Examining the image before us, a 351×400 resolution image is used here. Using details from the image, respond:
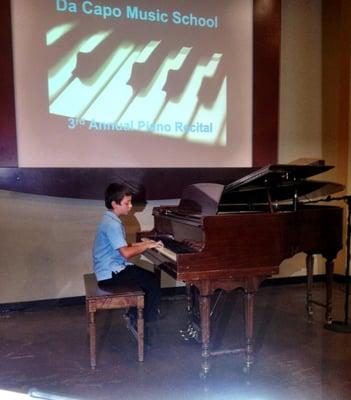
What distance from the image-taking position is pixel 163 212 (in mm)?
3066

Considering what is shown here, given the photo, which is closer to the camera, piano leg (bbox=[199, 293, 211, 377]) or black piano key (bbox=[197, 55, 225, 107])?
piano leg (bbox=[199, 293, 211, 377])

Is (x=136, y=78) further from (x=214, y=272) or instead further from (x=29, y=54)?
(x=214, y=272)

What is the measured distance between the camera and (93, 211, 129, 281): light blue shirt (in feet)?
8.85

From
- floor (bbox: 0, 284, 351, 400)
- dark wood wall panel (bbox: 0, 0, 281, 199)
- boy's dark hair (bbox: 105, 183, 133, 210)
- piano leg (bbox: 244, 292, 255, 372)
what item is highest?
dark wood wall panel (bbox: 0, 0, 281, 199)

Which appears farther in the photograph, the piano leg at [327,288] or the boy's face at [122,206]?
the piano leg at [327,288]

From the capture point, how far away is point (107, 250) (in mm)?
2801

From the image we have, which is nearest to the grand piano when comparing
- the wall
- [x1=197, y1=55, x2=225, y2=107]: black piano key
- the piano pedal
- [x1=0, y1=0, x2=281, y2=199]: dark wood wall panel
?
the piano pedal

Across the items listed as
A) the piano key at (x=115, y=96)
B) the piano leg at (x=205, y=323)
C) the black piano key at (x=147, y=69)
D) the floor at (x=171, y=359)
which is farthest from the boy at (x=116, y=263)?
the black piano key at (x=147, y=69)

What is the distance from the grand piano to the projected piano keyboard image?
1215 millimetres

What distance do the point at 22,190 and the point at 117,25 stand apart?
173 cm

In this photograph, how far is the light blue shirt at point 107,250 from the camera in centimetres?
270

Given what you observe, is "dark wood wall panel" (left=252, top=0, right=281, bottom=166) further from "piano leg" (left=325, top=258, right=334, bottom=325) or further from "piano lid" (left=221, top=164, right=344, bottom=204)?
"piano leg" (left=325, top=258, right=334, bottom=325)

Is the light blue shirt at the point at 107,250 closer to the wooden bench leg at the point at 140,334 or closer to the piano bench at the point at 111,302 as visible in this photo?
the piano bench at the point at 111,302

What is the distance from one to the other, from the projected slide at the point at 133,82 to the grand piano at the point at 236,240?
115 centimetres
